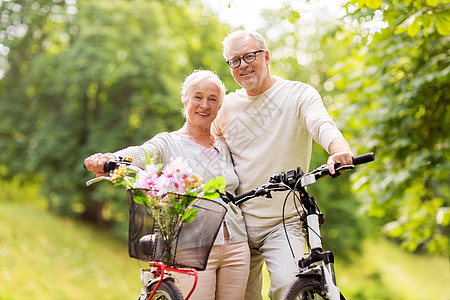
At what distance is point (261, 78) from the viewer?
285 centimetres

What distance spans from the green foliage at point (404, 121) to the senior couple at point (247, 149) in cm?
245

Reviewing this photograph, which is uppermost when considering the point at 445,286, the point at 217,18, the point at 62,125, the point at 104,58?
the point at 217,18

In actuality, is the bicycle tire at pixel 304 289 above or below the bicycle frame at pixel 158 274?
below

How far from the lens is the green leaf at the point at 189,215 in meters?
2.09

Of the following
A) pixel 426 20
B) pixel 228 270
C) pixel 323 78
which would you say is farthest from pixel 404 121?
pixel 323 78

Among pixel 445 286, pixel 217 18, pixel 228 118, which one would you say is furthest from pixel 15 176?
pixel 445 286

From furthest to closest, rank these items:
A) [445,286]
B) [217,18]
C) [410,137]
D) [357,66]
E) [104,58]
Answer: [445,286] < [217,18] < [104,58] < [357,66] < [410,137]

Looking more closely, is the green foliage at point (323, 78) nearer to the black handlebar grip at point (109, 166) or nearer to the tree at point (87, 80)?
the tree at point (87, 80)

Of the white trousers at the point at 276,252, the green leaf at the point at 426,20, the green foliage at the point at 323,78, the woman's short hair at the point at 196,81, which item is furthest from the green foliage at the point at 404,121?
the green foliage at the point at 323,78

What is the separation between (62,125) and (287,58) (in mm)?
9910

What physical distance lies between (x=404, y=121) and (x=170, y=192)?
4.70 metres

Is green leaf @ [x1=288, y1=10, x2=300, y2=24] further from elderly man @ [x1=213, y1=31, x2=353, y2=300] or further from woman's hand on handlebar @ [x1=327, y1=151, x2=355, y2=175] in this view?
woman's hand on handlebar @ [x1=327, y1=151, x2=355, y2=175]

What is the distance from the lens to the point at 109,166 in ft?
7.54

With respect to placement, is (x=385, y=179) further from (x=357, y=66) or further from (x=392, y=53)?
(x=357, y=66)
